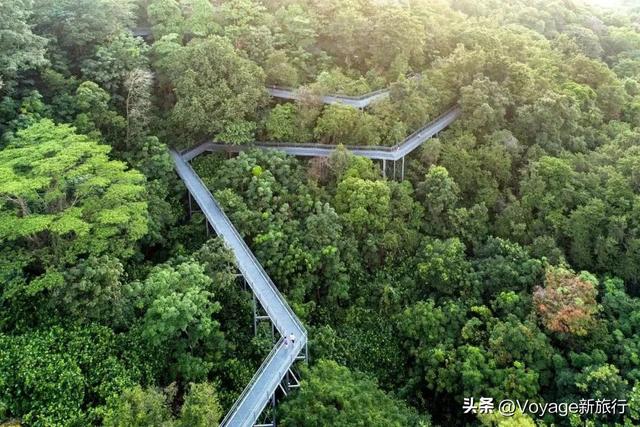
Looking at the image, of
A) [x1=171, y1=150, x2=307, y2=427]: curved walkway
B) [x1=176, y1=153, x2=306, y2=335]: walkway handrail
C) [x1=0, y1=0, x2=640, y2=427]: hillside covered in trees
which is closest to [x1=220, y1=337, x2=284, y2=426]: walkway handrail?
[x1=171, y1=150, x2=307, y2=427]: curved walkway

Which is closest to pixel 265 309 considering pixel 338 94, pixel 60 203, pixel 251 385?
pixel 251 385

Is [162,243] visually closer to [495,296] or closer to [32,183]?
[32,183]

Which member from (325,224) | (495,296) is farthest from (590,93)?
(325,224)

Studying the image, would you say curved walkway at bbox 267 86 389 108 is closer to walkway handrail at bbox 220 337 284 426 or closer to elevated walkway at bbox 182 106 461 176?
elevated walkway at bbox 182 106 461 176

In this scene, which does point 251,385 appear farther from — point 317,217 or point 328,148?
point 328,148

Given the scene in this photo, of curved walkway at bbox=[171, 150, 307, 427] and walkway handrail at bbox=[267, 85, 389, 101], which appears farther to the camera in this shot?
walkway handrail at bbox=[267, 85, 389, 101]
